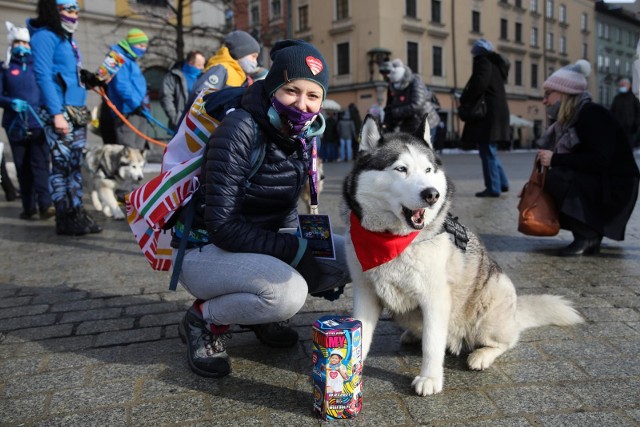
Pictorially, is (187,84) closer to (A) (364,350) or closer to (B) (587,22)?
(A) (364,350)

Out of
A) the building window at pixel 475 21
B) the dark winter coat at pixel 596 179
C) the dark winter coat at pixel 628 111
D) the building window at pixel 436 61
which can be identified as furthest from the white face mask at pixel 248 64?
the building window at pixel 475 21

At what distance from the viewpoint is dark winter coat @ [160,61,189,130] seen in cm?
745

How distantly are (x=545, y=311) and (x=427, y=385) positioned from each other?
1098 millimetres

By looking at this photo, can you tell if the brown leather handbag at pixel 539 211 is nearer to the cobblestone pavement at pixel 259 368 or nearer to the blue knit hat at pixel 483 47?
the cobblestone pavement at pixel 259 368

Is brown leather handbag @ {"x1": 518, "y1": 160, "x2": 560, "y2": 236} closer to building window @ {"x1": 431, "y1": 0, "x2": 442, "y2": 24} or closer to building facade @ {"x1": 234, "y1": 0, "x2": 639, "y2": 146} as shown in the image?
building facade @ {"x1": 234, "y1": 0, "x2": 639, "y2": 146}

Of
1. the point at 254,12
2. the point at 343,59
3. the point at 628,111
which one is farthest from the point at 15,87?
the point at 254,12

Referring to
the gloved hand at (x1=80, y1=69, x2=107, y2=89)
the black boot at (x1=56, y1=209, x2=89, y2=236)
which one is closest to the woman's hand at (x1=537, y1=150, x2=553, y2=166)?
the gloved hand at (x1=80, y1=69, x2=107, y2=89)

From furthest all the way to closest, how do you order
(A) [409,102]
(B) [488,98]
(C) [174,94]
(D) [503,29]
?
1. (D) [503,29]
2. (B) [488,98]
3. (A) [409,102]
4. (C) [174,94]

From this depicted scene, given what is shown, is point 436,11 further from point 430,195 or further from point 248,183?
point 430,195

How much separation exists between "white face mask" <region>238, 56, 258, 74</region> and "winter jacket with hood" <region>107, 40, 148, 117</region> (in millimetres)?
1842

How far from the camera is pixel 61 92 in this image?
5.80 m

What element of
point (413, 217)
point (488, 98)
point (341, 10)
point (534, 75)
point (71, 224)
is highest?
point (341, 10)

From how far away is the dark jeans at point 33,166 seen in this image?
7.23 m

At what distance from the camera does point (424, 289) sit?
245 cm
